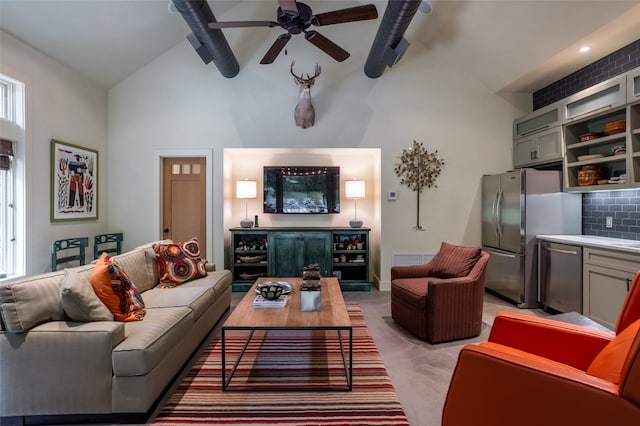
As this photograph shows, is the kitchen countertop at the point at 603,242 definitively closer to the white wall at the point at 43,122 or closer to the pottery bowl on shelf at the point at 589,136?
the pottery bowl on shelf at the point at 589,136

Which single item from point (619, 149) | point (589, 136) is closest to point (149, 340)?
point (619, 149)

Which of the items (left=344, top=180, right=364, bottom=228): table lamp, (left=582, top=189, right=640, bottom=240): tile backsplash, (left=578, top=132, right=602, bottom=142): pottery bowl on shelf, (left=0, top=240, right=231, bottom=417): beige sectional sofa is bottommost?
(left=0, top=240, right=231, bottom=417): beige sectional sofa

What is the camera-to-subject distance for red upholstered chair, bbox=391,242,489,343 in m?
2.80

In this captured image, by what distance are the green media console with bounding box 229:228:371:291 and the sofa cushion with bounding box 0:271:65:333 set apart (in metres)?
2.75

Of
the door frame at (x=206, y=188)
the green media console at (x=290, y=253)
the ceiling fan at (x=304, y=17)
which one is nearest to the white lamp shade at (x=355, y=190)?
the green media console at (x=290, y=253)

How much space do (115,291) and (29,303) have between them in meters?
0.44

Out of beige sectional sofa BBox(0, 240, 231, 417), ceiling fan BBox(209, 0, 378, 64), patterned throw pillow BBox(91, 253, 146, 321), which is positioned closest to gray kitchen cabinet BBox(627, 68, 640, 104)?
ceiling fan BBox(209, 0, 378, 64)

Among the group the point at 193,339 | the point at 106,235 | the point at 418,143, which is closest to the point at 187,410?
the point at 193,339

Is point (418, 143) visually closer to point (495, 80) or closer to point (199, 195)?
point (495, 80)

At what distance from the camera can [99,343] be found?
5.84 ft

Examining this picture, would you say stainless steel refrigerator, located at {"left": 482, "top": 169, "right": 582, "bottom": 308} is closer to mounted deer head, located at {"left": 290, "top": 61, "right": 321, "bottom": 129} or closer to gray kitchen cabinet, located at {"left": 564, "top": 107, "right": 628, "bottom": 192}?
gray kitchen cabinet, located at {"left": 564, "top": 107, "right": 628, "bottom": 192}

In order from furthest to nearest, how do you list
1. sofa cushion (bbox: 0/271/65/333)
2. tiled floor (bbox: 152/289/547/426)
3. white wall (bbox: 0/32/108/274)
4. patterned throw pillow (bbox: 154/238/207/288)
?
white wall (bbox: 0/32/108/274)
patterned throw pillow (bbox: 154/238/207/288)
tiled floor (bbox: 152/289/547/426)
sofa cushion (bbox: 0/271/65/333)

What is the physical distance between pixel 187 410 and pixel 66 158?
144 inches

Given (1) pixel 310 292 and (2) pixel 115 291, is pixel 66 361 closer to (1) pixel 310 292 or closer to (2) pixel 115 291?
(2) pixel 115 291
